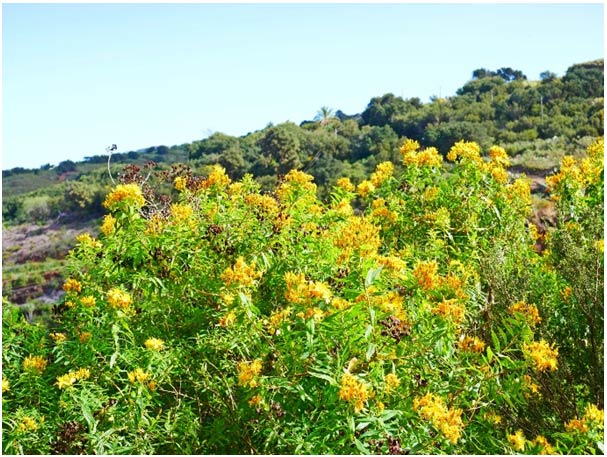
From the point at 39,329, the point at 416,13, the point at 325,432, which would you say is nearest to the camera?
the point at 325,432

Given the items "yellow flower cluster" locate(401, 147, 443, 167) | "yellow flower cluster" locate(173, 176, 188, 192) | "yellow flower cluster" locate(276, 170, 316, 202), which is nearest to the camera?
"yellow flower cluster" locate(276, 170, 316, 202)

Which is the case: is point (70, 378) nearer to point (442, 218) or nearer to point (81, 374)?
point (81, 374)

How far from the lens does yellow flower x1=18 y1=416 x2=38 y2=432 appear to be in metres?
2.08

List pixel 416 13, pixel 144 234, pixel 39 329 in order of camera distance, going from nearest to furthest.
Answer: pixel 144 234 → pixel 39 329 → pixel 416 13

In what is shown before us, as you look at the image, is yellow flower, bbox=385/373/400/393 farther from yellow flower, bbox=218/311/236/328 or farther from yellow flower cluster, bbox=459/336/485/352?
yellow flower, bbox=218/311/236/328

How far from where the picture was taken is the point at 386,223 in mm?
3439

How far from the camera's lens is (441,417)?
178 centimetres

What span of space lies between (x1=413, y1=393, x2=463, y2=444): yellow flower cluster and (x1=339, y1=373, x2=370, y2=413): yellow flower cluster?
0.16 m

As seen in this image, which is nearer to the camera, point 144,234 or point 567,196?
point 144,234

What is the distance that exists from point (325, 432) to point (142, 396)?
0.55 metres

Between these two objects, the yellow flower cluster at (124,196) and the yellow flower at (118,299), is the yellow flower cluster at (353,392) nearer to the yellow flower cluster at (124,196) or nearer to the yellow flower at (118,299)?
the yellow flower at (118,299)

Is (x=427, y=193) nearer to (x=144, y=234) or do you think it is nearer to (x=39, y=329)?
(x=144, y=234)

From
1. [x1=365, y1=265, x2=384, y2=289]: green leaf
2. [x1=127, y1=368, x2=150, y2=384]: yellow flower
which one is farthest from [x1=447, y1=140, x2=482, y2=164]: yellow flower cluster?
[x1=127, y1=368, x2=150, y2=384]: yellow flower

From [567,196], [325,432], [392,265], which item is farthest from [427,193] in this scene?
[325,432]
